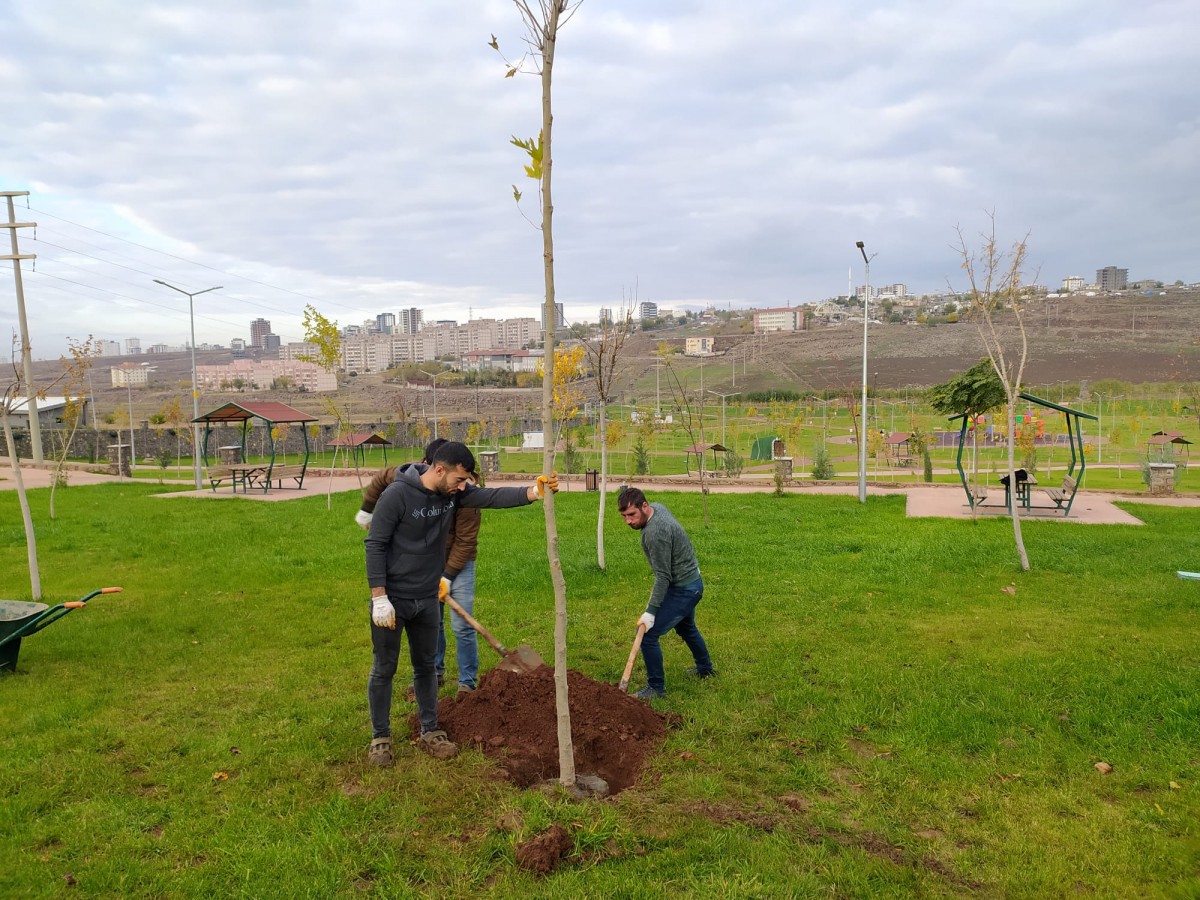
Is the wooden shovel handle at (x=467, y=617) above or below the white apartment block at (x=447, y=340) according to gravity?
below

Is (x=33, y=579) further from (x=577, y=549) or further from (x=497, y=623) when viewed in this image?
(x=577, y=549)

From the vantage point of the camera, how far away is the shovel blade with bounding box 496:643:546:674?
4.90 metres

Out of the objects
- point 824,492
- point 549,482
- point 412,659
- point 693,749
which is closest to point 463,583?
point 412,659

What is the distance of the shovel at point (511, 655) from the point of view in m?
4.80

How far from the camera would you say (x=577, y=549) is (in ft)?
31.9

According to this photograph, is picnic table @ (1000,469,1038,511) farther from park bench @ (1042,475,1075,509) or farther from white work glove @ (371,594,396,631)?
white work glove @ (371,594,396,631)

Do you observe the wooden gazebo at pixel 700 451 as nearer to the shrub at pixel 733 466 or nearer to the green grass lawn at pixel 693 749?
the shrub at pixel 733 466

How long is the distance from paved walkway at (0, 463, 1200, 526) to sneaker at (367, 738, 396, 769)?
10.9 metres

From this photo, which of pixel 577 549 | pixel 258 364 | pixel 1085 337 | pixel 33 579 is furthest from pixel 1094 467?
pixel 258 364

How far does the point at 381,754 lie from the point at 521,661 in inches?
50.4

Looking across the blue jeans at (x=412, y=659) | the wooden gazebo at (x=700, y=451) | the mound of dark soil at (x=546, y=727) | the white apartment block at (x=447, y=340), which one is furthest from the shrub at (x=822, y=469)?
the white apartment block at (x=447, y=340)

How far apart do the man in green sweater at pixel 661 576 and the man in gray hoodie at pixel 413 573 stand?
3.05 feet

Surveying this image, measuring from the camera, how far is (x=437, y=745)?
3.95 meters

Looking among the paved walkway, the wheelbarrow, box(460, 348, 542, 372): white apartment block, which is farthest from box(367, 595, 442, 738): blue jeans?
box(460, 348, 542, 372): white apartment block
